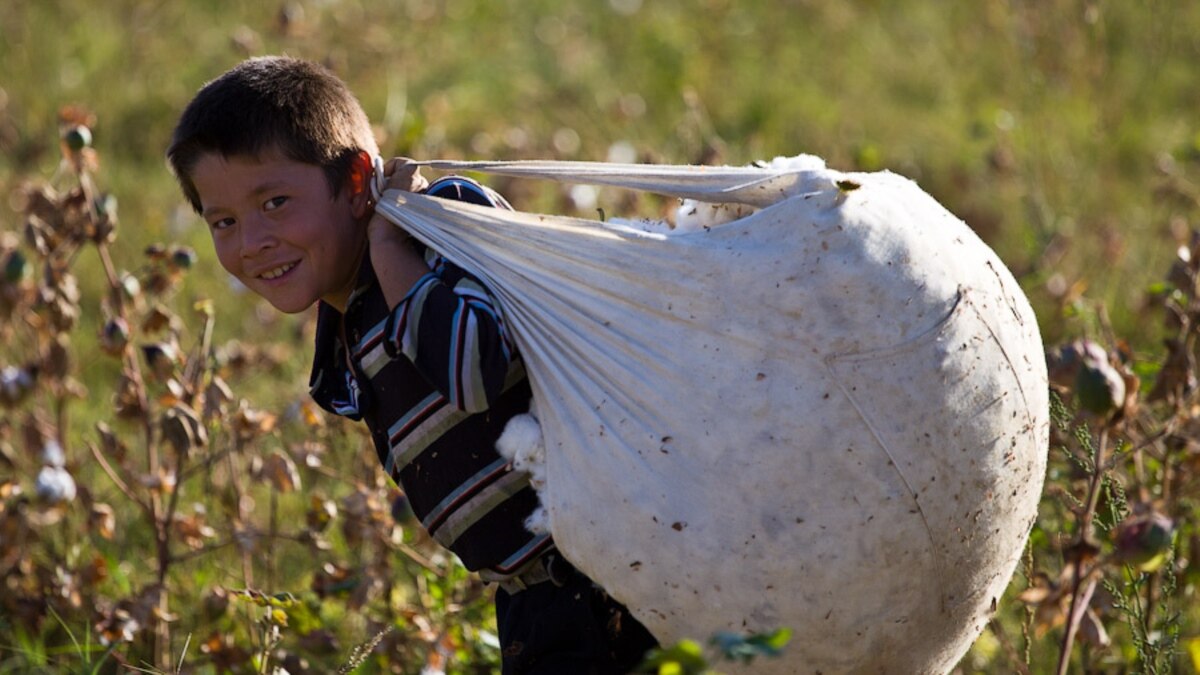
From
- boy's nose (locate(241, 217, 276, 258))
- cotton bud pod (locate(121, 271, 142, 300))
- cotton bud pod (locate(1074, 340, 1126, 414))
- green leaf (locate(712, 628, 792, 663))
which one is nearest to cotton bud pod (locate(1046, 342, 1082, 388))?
cotton bud pod (locate(1074, 340, 1126, 414))

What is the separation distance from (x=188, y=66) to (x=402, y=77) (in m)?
1.04

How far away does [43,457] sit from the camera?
311 centimetres

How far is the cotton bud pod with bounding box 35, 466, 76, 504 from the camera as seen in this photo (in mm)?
2885

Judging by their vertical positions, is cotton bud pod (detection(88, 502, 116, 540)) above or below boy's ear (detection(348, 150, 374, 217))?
below

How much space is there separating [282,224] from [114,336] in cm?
78

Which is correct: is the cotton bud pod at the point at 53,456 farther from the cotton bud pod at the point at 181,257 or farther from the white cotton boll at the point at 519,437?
the white cotton boll at the point at 519,437

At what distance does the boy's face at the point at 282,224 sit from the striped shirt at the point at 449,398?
0.22 feet

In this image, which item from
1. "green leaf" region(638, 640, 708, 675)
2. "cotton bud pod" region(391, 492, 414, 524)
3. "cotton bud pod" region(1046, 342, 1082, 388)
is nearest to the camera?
"green leaf" region(638, 640, 708, 675)

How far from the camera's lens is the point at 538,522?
2057 mm

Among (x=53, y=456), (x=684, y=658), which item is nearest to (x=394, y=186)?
(x=684, y=658)

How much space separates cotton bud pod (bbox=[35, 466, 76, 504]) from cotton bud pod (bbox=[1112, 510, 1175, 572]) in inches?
81.4

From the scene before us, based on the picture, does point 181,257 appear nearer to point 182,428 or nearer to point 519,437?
point 182,428

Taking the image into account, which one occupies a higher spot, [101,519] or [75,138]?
[75,138]

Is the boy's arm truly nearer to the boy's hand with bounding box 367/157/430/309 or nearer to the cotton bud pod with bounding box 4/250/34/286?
the boy's hand with bounding box 367/157/430/309
